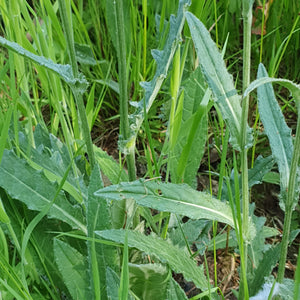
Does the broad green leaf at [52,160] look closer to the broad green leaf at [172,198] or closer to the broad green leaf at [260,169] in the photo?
the broad green leaf at [172,198]

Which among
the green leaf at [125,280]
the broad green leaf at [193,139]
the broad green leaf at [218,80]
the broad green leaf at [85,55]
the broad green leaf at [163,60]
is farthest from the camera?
the broad green leaf at [85,55]

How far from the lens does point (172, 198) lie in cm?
85

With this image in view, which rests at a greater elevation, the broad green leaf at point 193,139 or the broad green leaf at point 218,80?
the broad green leaf at point 218,80

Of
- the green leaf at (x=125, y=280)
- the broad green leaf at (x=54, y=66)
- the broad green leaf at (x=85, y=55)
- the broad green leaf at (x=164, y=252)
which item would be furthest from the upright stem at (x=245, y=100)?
the broad green leaf at (x=85, y=55)

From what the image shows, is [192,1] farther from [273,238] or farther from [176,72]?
[273,238]

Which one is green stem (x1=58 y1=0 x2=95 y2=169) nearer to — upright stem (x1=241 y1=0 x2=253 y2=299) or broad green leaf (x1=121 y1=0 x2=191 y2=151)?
broad green leaf (x1=121 y1=0 x2=191 y2=151)

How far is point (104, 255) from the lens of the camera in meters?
0.96

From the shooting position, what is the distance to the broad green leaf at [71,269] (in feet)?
3.04

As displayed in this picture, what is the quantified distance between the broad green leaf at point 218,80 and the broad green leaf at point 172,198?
15 cm

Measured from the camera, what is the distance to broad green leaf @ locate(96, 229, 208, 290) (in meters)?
0.84

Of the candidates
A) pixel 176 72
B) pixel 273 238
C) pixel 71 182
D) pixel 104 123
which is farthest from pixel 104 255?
pixel 104 123

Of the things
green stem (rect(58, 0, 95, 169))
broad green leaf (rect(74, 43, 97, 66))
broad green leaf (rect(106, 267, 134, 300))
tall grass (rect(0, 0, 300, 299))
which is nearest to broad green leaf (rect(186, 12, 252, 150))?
tall grass (rect(0, 0, 300, 299))

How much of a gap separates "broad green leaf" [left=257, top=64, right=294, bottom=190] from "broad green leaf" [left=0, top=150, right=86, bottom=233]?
0.52 metres

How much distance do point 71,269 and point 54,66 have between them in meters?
0.46
